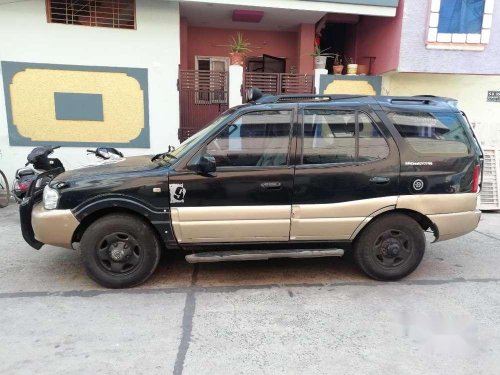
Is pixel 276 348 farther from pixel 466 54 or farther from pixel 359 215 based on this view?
pixel 466 54

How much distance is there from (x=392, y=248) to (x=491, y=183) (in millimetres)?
5043

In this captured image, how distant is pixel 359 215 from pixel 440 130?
50.7 inches

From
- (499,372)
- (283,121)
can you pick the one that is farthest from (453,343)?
(283,121)

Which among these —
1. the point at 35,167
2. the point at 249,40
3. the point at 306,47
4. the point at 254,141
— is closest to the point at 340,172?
the point at 254,141

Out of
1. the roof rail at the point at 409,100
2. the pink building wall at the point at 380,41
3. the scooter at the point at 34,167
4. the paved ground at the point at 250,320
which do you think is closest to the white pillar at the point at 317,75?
the pink building wall at the point at 380,41

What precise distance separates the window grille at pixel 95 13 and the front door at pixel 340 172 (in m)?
6.04

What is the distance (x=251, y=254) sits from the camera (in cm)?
407

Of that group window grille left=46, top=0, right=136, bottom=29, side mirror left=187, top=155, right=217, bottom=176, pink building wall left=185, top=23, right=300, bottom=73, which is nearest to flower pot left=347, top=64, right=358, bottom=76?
pink building wall left=185, top=23, right=300, bottom=73

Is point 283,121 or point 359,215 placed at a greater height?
→ point 283,121

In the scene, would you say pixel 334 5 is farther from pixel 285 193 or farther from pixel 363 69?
pixel 285 193

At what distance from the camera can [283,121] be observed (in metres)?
4.06

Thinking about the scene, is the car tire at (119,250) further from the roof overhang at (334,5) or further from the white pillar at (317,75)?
the white pillar at (317,75)

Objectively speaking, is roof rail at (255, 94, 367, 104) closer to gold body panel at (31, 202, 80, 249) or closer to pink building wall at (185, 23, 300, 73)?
gold body panel at (31, 202, 80, 249)

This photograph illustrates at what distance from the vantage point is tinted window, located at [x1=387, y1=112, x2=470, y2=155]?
4180mm
